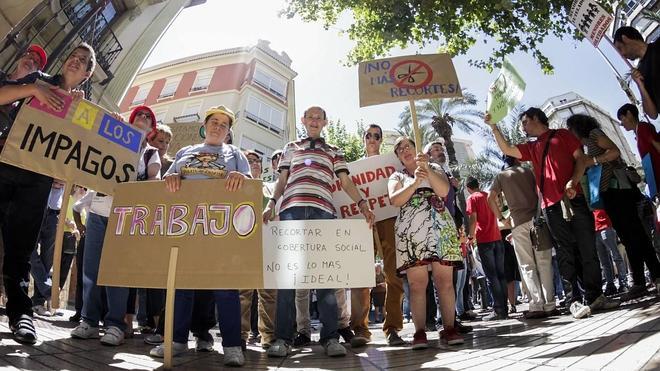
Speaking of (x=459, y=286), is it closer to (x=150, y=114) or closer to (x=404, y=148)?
(x=404, y=148)

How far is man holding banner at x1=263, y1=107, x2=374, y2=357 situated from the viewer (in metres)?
2.88

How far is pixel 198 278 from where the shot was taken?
2.35 m

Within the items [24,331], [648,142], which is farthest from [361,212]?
[648,142]

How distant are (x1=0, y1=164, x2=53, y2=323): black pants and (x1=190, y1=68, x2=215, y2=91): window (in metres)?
24.2

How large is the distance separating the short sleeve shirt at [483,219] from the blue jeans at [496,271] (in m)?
0.09

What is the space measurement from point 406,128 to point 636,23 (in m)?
16.9

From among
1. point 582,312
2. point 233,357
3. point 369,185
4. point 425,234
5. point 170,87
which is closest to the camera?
point 233,357

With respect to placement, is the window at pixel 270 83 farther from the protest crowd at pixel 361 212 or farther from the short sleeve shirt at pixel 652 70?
the short sleeve shirt at pixel 652 70

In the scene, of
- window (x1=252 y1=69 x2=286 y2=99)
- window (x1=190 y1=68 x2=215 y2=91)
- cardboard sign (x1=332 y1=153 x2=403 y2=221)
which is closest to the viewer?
cardboard sign (x1=332 y1=153 x2=403 y2=221)

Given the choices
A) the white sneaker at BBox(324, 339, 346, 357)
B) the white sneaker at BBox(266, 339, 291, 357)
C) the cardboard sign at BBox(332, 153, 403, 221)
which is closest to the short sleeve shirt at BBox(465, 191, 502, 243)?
the cardboard sign at BBox(332, 153, 403, 221)

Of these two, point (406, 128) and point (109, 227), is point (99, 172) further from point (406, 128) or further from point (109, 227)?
point (406, 128)

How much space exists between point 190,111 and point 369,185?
2289 cm

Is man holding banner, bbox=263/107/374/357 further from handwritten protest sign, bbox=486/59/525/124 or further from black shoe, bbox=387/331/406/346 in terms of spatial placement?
handwritten protest sign, bbox=486/59/525/124

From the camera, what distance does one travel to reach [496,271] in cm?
482
